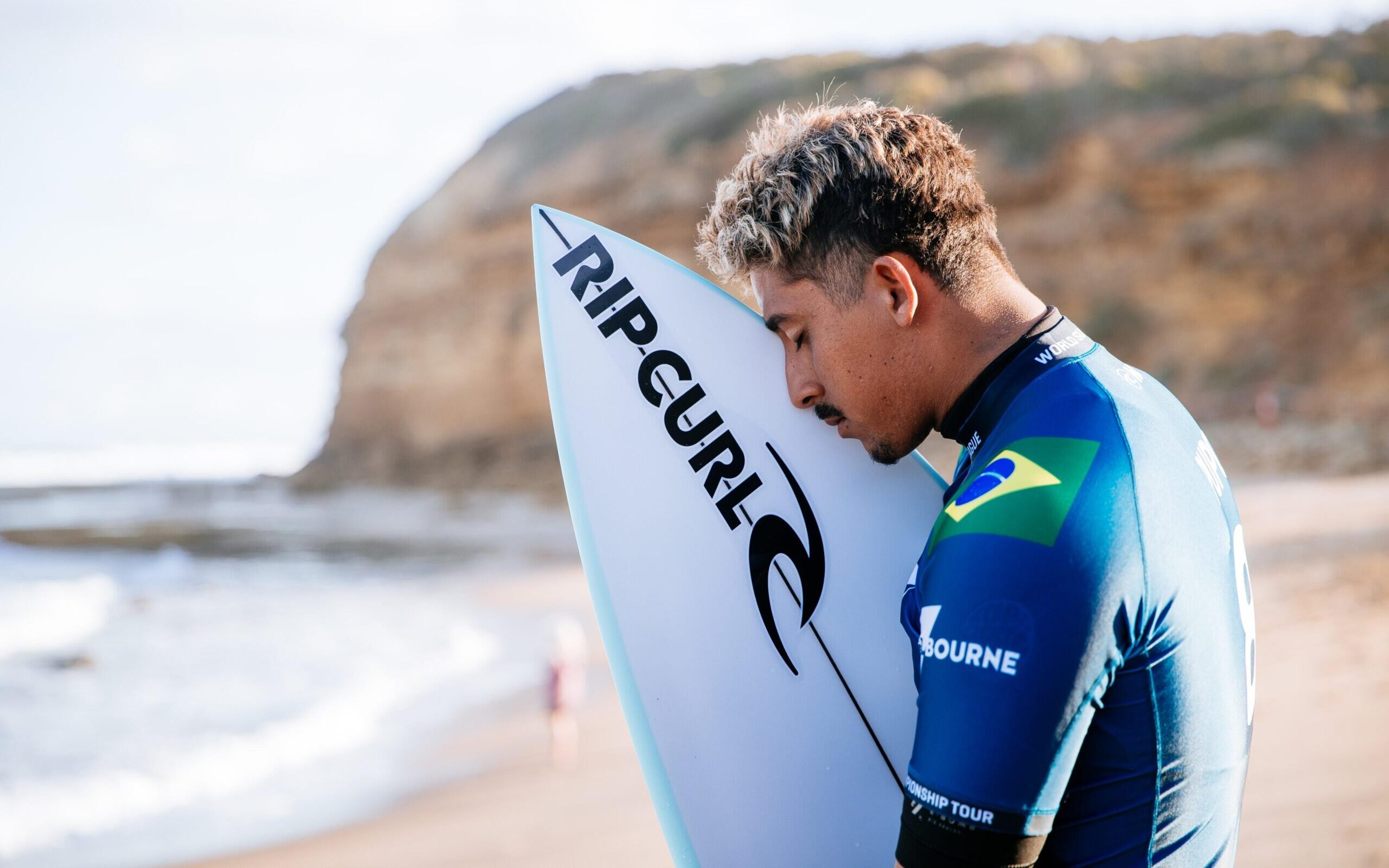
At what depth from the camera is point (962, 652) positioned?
0.78 metres

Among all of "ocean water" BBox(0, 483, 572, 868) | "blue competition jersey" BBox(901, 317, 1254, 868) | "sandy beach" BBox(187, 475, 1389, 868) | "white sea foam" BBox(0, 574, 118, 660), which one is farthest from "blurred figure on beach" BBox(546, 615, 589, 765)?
"white sea foam" BBox(0, 574, 118, 660)

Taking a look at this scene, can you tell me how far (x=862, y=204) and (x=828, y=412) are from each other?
245 millimetres

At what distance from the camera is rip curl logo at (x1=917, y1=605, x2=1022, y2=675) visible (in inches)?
29.9

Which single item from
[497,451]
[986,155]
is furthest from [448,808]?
[497,451]

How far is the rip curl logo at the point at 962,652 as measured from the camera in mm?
760

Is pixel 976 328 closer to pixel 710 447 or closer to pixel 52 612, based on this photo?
pixel 710 447

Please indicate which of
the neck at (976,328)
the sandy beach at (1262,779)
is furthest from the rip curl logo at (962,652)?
the sandy beach at (1262,779)

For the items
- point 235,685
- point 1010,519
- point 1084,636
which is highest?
point 235,685

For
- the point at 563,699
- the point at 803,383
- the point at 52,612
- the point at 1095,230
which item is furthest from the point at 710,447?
the point at 1095,230

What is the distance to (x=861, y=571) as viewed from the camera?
168 centimetres

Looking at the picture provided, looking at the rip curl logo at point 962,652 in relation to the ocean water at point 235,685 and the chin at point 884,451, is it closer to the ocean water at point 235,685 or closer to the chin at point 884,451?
the chin at point 884,451

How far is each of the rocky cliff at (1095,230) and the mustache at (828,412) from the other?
42.5 ft

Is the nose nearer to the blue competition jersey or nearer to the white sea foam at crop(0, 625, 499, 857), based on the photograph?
the blue competition jersey

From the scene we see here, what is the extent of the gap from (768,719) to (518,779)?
460cm
